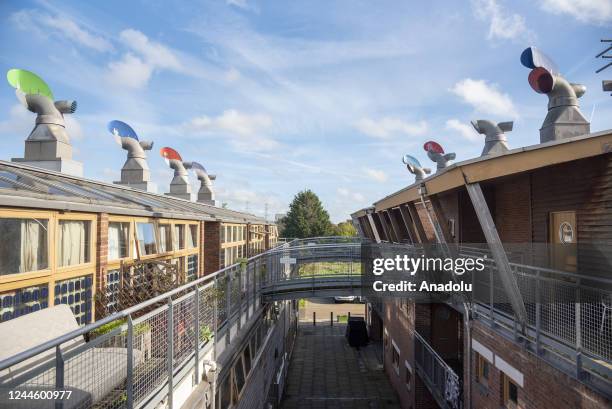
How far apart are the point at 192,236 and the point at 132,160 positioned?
4.78m

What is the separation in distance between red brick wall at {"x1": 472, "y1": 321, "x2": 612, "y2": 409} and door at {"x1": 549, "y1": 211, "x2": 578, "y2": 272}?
1.93m

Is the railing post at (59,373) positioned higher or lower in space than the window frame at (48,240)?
lower

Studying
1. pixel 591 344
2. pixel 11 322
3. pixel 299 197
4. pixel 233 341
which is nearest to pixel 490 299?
pixel 591 344

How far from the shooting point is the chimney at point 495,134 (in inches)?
446

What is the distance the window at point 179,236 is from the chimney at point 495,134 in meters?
8.89

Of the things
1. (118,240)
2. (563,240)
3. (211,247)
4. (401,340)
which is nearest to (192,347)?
(118,240)

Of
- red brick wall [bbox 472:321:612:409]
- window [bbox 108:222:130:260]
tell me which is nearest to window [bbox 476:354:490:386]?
red brick wall [bbox 472:321:612:409]

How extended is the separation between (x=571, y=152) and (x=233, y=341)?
7.00 m

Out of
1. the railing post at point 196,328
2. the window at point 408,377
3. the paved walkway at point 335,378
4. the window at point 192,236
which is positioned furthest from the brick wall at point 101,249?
the paved walkway at point 335,378

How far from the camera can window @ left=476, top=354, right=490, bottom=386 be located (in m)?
8.21

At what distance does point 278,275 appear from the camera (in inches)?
544

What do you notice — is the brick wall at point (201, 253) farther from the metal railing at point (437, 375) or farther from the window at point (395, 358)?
the window at point (395, 358)

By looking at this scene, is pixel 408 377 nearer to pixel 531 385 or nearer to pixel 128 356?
pixel 531 385

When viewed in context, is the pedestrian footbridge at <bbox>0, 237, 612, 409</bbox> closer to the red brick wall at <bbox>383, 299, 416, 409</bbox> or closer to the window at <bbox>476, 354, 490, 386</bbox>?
the window at <bbox>476, 354, 490, 386</bbox>
